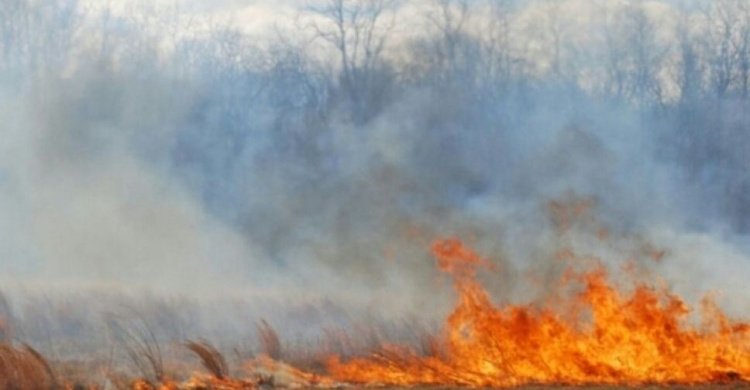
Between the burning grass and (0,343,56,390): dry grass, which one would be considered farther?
the burning grass

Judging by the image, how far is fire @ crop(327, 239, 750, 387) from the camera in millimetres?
14539

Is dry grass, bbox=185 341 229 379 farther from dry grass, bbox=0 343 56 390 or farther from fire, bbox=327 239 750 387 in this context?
dry grass, bbox=0 343 56 390

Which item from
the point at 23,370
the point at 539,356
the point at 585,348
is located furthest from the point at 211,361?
the point at 585,348

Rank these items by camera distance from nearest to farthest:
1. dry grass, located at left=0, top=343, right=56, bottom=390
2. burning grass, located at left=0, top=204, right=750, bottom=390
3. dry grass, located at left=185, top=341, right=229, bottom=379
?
1. dry grass, located at left=0, top=343, right=56, bottom=390
2. burning grass, located at left=0, top=204, right=750, bottom=390
3. dry grass, located at left=185, top=341, right=229, bottom=379

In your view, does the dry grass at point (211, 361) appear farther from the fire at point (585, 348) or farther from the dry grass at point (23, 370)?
the dry grass at point (23, 370)

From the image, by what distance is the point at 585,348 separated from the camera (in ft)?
48.1

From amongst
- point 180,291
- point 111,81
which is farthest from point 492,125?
point 111,81

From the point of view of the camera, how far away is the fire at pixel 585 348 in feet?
47.7

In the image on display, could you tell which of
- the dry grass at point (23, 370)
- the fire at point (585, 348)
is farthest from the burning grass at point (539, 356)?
the dry grass at point (23, 370)

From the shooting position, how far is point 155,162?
25.1 meters

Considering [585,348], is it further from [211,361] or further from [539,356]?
[211,361]

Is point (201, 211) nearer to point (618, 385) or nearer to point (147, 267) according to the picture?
point (147, 267)

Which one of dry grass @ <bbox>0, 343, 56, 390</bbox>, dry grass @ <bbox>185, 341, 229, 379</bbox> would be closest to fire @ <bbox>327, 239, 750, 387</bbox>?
dry grass @ <bbox>185, 341, 229, 379</bbox>

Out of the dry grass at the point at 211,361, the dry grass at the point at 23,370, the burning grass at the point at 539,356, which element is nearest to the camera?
the dry grass at the point at 23,370
